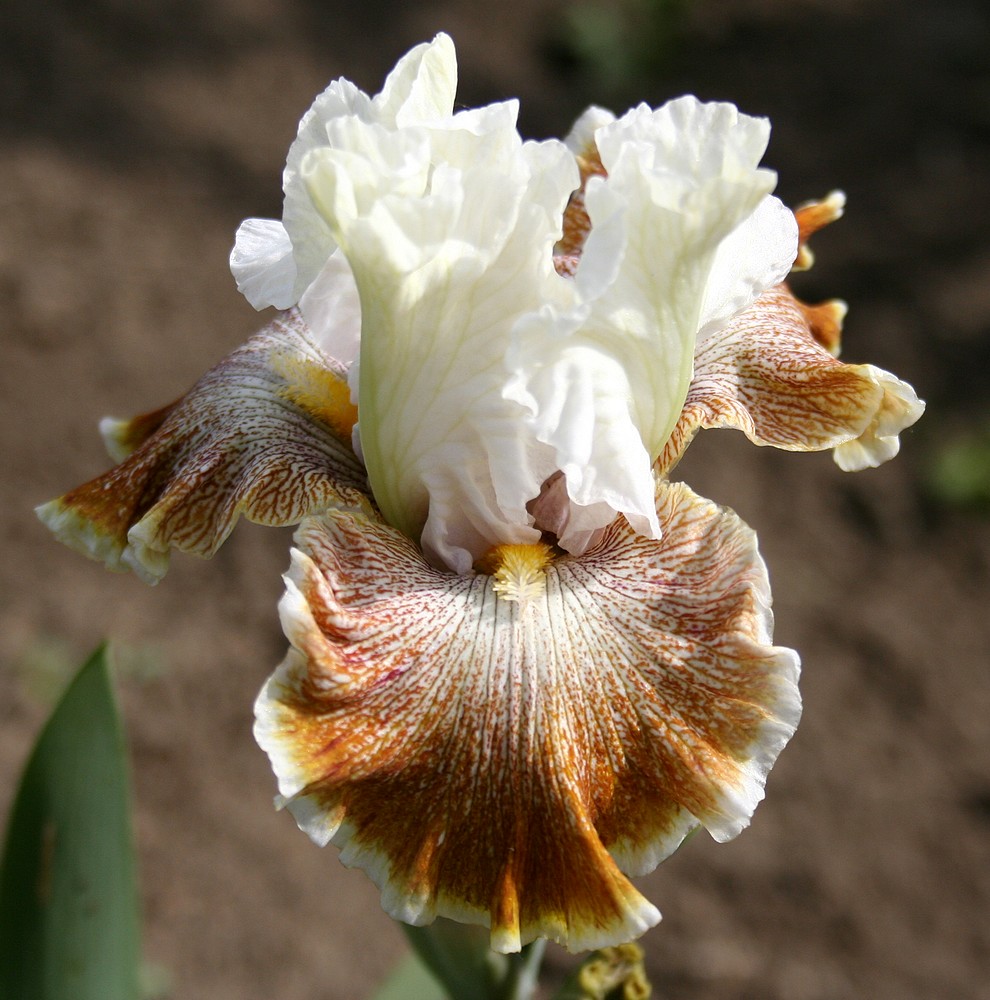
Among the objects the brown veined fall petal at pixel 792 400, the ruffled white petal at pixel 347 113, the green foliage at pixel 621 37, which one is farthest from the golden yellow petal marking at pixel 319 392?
the green foliage at pixel 621 37

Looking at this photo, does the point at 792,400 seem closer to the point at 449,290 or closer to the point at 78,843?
the point at 449,290

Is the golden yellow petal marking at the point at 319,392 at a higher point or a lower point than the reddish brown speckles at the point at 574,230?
lower

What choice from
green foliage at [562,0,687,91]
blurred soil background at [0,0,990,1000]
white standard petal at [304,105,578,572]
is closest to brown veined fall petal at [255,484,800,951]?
white standard petal at [304,105,578,572]

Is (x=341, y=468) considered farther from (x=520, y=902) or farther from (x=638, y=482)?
(x=520, y=902)

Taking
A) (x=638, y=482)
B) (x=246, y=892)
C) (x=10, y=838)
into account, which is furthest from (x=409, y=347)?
→ (x=246, y=892)

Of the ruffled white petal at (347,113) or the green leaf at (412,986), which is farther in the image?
the green leaf at (412,986)

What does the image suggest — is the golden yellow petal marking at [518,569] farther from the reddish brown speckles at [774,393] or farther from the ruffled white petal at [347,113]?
the ruffled white petal at [347,113]

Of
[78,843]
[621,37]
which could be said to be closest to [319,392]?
[78,843]
